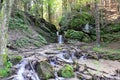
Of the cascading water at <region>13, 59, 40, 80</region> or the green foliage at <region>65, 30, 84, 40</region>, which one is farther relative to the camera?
the green foliage at <region>65, 30, 84, 40</region>

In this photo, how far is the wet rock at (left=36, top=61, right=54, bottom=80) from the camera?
10.8 m

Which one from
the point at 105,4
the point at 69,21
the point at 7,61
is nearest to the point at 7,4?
the point at 7,61

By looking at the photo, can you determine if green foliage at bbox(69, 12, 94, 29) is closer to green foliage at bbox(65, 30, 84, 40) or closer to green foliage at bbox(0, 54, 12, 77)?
green foliage at bbox(65, 30, 84, 40)

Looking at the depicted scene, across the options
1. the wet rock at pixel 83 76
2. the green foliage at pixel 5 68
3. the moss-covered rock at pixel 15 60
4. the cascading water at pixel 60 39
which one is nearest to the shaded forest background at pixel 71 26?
the cascading water at pixel 60 39

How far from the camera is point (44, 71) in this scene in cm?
1085

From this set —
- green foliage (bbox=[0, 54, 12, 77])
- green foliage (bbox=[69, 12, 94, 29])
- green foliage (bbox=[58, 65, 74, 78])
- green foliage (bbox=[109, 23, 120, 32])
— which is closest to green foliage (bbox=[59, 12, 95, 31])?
green foliage (bbox=[69, 12, 94, 29])

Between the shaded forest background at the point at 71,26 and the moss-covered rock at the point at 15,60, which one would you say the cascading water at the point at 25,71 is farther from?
the shaded forest background at the point at 71,26

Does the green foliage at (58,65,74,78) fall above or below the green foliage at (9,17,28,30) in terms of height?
below

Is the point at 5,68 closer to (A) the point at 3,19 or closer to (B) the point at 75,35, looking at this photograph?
(A) the point at 3,19

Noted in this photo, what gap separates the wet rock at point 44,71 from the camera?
10.8 m

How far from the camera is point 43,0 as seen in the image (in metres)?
28.4

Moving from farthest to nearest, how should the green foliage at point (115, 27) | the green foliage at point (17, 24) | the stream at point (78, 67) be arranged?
the green foliage at point (115, 27) < the green foliage at point (17, 24) < the stream at point (78, 67)

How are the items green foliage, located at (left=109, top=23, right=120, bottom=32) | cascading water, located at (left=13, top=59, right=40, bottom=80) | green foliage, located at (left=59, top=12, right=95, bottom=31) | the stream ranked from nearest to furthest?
cascading water, located at (left=13, top=59, right=40, bottom=80) < the stream < green foliage, located at (left=109, top=23, right=120, bottom=32) < green foliage, located at (left=59, top=12, right=95, bottom=31)

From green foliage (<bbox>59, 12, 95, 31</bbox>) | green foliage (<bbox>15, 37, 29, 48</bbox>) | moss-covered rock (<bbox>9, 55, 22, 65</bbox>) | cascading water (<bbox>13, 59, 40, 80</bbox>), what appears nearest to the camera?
cascading water (<bbox>13, 59, 40, 80</bbox>)
